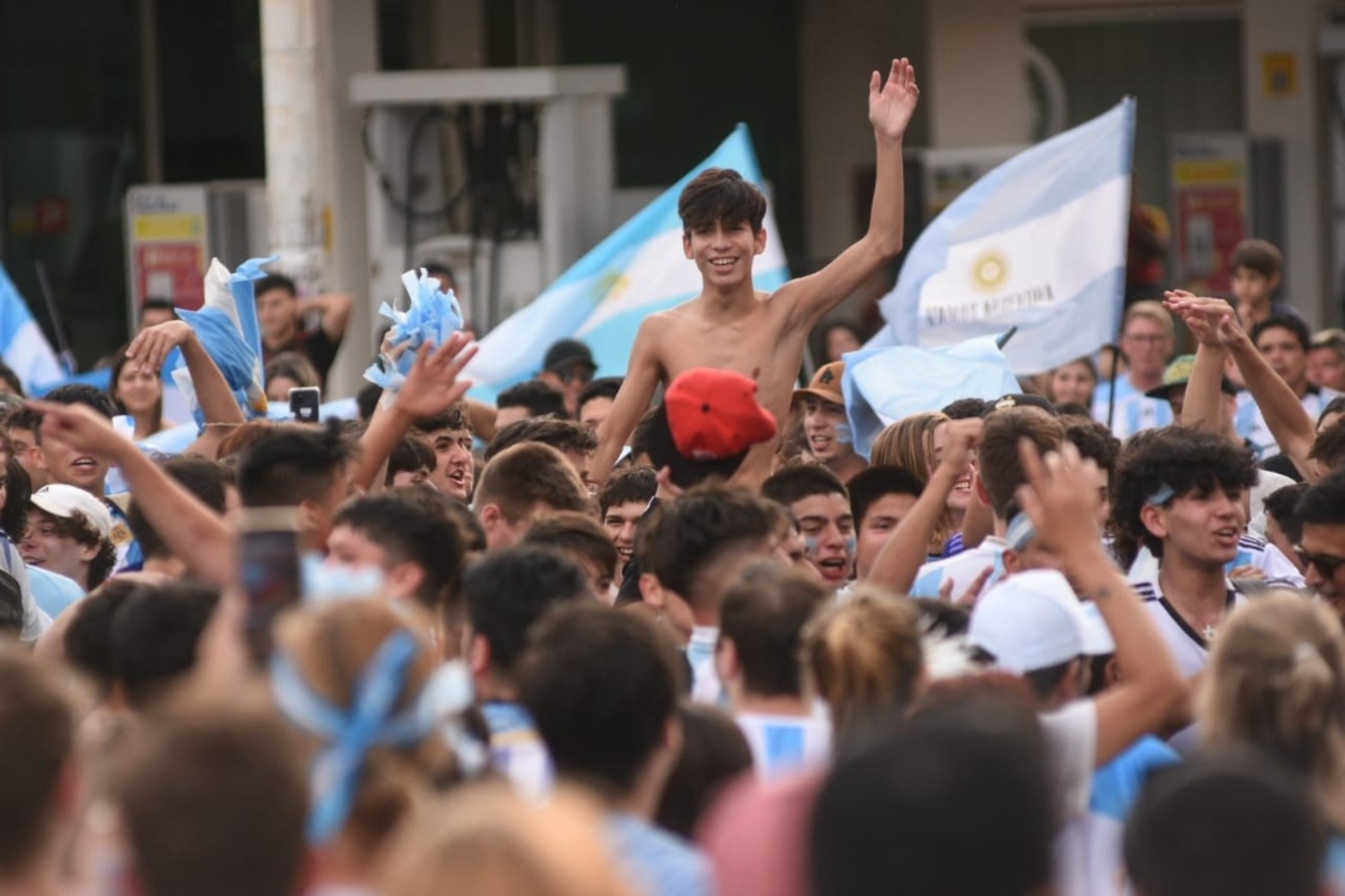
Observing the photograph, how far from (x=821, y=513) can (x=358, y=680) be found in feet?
9.69

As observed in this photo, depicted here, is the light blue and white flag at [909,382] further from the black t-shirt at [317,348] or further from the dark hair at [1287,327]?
the black t-shirt at [317,348]

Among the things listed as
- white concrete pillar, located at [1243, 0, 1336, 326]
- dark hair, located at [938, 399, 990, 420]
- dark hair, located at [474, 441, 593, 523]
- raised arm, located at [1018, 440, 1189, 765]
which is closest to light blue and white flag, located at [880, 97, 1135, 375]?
dark hair, located at [938, 399, 990, 420]

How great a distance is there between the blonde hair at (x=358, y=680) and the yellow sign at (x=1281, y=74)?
15861mm

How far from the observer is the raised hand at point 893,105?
7070 mm

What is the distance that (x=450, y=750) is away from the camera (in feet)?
11.6

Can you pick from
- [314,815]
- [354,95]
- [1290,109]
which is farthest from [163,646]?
[1290,109]

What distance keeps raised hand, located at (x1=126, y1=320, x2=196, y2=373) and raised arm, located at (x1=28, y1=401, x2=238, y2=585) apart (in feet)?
5.77

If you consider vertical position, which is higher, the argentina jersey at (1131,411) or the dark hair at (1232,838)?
the dark hair at (1232,838)

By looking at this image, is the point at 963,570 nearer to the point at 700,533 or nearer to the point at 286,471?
the point at 700,533

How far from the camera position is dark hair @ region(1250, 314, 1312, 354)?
1014 cm

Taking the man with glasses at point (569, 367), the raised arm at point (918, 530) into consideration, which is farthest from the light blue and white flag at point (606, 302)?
the raised arm at point (918, 530)

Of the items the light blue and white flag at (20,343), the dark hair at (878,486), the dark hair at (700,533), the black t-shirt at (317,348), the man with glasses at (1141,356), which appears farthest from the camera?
the black t-shirt at (317,348)

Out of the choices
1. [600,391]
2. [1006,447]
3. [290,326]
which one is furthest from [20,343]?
[1006,447]

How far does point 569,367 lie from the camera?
10617mm
